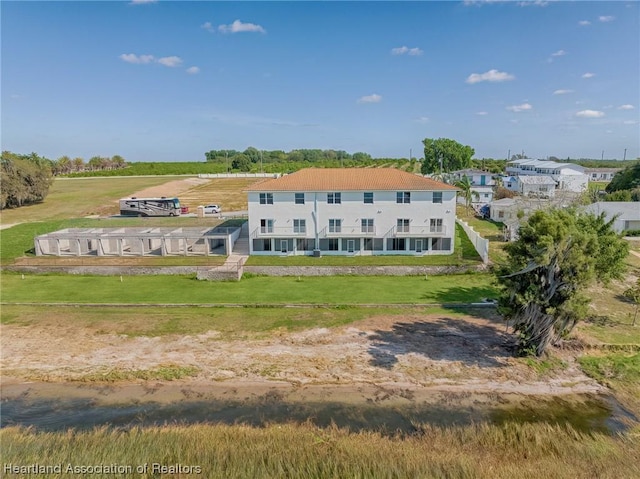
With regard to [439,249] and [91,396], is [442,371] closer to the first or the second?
[91,396]

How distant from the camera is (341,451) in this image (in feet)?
47.2

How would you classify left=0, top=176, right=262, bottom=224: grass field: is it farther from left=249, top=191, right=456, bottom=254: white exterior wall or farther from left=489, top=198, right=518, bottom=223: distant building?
left=489, top=198, right=518, bottom=223: distant building

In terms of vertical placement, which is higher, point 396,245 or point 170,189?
point 170,189

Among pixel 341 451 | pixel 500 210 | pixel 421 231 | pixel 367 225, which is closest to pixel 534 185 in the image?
pixel 500 210

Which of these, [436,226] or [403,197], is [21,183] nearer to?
[403,197]

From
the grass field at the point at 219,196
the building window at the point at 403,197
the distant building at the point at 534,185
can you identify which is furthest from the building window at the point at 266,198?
the distant building at the point at 534,185

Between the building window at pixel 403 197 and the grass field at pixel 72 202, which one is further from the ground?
the building window at pixel 403 197

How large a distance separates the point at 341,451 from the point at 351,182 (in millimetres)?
28111

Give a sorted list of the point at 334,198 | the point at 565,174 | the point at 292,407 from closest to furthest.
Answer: the point at 292,407
the point at 334,198
the point at 565,174

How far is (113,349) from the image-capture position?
2291cm

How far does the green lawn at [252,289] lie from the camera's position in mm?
29594

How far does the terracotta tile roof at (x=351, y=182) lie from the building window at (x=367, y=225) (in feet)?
9.38

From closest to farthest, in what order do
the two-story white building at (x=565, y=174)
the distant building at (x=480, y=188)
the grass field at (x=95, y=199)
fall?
the grass field at (x=95, y=199), the distant building at (x=480, y=188), the two-story white building at (x=565, y=174)

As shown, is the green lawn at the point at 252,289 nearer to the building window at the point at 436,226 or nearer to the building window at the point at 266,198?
the building window at the point at 436,226
